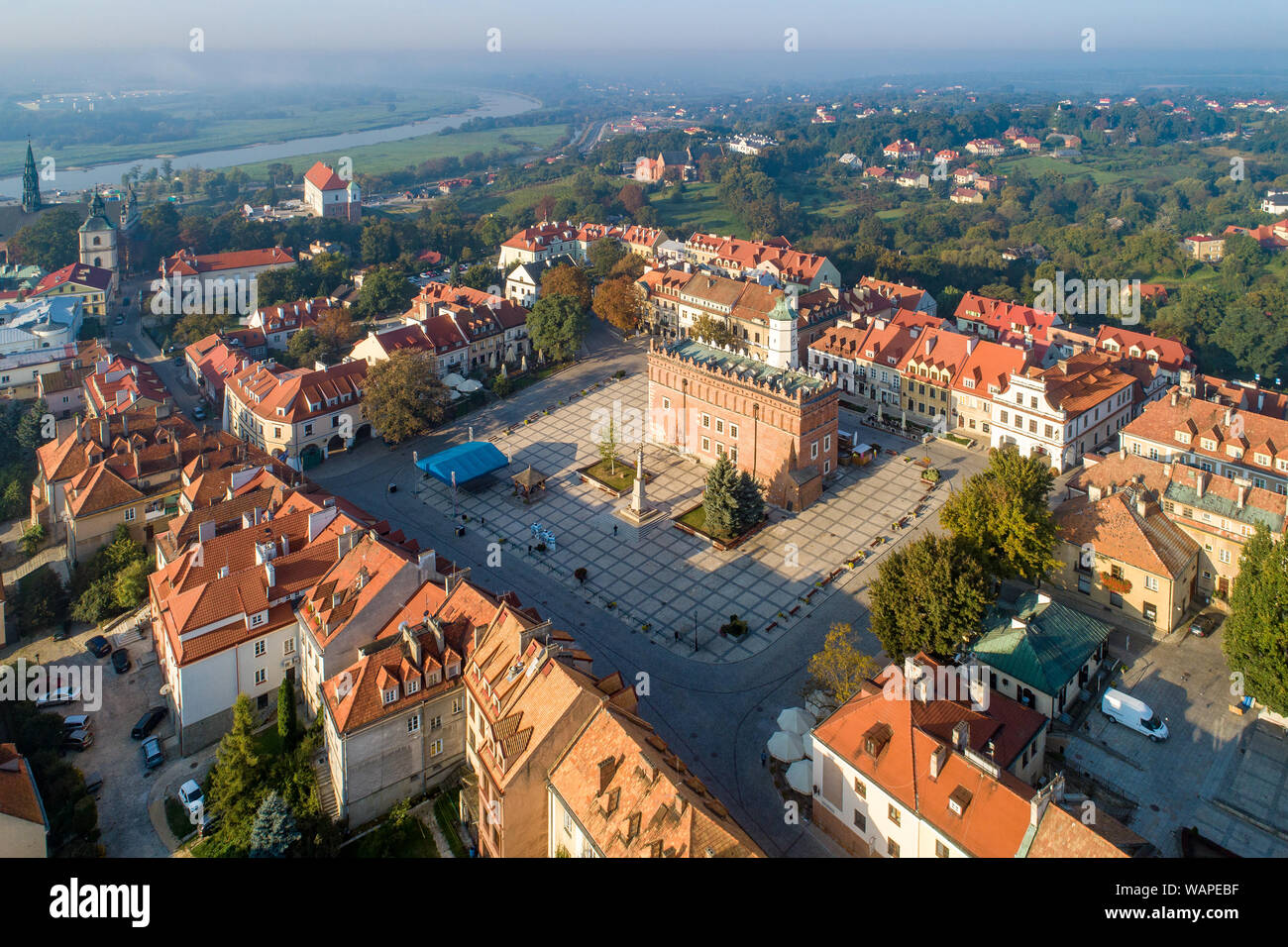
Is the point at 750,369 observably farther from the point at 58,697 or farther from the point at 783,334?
the point at 58,697

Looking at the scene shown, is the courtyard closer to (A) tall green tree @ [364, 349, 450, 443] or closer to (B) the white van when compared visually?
(A) tall green tree @ [364, 349, 450, 443]

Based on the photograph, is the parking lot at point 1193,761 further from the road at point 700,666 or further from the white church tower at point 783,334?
the white church tower at point 783,334

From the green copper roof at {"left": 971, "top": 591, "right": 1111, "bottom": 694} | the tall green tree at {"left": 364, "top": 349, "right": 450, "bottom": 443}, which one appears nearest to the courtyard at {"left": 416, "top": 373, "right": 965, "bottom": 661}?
the tall green tree at {"left": 364, "top": 349, "right": 450, "bottom": 443}

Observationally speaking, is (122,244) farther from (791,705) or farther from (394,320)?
(791,705)

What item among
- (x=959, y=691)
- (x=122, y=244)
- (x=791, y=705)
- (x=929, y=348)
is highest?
(x=122, y=244)

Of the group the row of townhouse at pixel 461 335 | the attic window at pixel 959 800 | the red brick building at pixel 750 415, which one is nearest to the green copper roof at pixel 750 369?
the red brick building at pixel 750 415

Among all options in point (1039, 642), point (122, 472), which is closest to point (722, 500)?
point (1039, 642)
